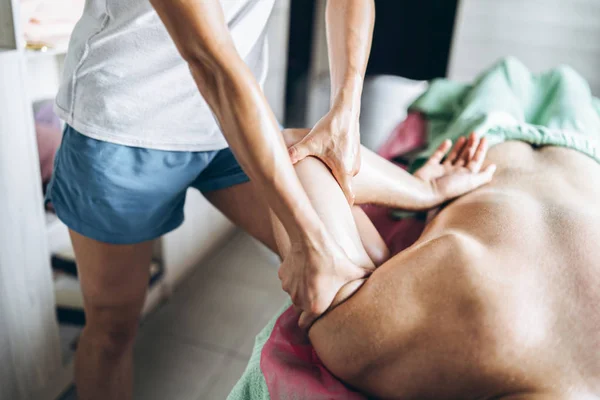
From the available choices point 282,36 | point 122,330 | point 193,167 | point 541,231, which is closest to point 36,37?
point 193,167

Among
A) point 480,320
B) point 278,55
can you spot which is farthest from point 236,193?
point 278,55

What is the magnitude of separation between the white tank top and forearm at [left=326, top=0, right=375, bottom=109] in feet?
0.54

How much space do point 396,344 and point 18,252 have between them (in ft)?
3.10

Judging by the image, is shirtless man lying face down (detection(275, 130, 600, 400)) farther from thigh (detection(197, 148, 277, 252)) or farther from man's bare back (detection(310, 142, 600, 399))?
thigh (detection(197, 148, 277, 252))

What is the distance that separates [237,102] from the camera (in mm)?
657

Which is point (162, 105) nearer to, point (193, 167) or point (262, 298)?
point (193, 167)

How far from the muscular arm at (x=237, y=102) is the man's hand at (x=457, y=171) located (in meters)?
0.52

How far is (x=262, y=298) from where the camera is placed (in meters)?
2.05

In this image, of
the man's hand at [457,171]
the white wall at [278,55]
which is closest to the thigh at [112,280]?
the man's hand at [457,171]

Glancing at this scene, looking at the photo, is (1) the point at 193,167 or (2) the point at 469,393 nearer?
(2) the point at 469,393

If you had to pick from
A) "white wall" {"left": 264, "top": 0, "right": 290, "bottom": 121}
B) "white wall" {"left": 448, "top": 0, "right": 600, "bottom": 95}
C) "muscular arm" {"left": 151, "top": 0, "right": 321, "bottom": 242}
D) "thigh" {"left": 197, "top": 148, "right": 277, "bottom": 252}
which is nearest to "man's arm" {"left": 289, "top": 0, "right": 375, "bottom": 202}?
"muscular arm" {"left": 151, "top": 0, "right": 321, "bottom": 242}

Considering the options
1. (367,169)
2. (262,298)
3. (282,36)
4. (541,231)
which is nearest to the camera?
(541,231)

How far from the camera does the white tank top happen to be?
34.9 inches

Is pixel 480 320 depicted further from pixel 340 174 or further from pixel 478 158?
pixel 478 158
